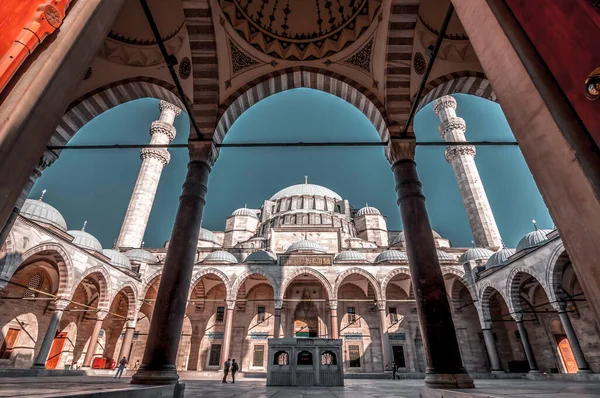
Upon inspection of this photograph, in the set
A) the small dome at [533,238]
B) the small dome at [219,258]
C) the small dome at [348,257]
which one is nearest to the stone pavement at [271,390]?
the small dome at [533,238]

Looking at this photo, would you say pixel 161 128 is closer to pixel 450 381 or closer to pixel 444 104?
pixel 444 104

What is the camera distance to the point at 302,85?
6.83m

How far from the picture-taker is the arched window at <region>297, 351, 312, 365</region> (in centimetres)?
969

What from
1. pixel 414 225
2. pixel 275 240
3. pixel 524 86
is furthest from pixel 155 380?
pixel 275 240

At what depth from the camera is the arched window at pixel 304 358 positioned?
9688 mm

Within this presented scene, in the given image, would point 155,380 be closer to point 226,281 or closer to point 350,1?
point 350,1

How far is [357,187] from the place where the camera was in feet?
159

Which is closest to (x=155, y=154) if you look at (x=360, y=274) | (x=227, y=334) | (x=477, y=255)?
(x=227, y=334)

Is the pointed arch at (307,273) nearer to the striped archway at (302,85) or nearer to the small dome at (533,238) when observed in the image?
the small dome at (533,238)

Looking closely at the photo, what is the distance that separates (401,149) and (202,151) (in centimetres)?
386

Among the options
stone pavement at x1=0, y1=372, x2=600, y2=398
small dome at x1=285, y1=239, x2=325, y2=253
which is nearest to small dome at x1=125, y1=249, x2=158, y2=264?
small dome at x1=285, y1=239, x2=325, y2=253

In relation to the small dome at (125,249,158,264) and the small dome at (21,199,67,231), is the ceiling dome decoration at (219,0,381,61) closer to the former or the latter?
the small dome at (21,199,67,231)

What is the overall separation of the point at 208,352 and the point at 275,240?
951cm

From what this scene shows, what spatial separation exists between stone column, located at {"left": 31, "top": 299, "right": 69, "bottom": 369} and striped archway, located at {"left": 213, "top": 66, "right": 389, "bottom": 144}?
37.5 ft
